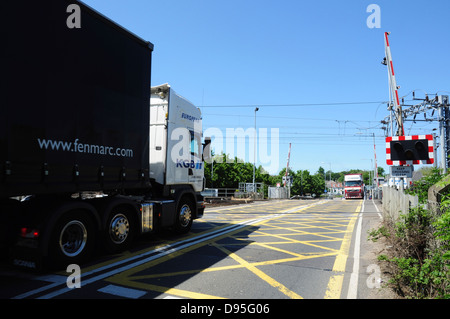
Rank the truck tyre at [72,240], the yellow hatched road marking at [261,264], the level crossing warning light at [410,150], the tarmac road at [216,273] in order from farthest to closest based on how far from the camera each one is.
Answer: the level crossing warning light at [410,150] → the truck tyre at [72,240] → the yellow hatched road marking at [261,264] → the tarmac road at [216,273]

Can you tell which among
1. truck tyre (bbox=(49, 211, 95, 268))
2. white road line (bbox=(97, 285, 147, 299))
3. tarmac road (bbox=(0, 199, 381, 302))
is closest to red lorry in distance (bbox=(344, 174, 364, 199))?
tarmac road (bbox=(0, 199, 381, 302))

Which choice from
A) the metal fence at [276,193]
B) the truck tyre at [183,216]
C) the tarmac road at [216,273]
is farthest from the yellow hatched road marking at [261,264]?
the metal fence at [276,193]

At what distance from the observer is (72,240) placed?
5145 millimetres

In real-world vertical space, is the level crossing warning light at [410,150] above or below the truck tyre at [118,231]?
above

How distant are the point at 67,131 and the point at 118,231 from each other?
2274mm

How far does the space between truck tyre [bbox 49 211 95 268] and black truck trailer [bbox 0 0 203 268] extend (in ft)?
0.05

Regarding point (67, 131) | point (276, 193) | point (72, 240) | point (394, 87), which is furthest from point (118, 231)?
point (276, 193)

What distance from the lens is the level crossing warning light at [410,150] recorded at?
6.96 m

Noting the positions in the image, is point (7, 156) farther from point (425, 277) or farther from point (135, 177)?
point (425, 277)

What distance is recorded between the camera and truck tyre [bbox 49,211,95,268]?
4719 millimetres

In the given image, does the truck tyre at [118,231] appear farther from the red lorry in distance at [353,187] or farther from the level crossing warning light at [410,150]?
the red lorry in distance at [353,187]

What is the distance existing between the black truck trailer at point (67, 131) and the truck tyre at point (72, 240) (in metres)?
0.02

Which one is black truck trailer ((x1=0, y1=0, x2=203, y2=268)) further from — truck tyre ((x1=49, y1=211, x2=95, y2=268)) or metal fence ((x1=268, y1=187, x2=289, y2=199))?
metal fence ((x1=268, y1=187, x2=289, y2=199))

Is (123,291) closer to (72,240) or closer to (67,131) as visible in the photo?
(72,240)
